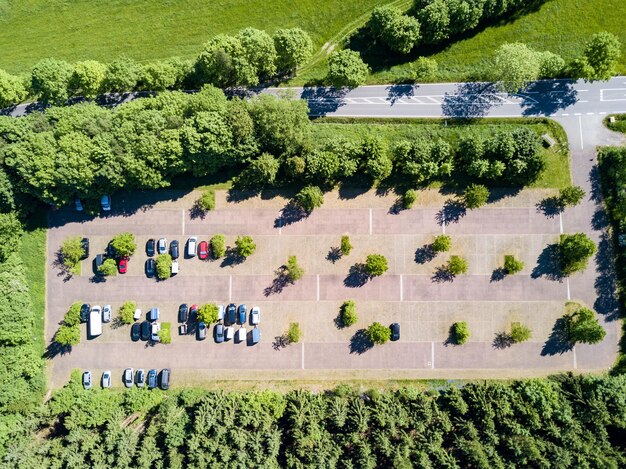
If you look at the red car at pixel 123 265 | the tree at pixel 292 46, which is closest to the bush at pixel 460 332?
the tree at pixel 292 46

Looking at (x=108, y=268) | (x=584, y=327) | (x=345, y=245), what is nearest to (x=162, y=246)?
(x=108, y=268)

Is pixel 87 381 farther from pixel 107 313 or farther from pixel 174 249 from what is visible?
pixel 174 249

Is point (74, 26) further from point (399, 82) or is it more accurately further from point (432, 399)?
point (432, 399)

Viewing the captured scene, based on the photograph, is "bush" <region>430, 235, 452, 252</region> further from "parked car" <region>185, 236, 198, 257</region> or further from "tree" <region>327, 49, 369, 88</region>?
"parked car" <region>185, 236, 198, 257</region>

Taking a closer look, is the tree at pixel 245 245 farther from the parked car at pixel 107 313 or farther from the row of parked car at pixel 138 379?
the parked car at pixel 107 313

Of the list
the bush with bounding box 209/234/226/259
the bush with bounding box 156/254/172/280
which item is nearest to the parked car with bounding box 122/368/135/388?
the bush with bounding box 156/254/172/280

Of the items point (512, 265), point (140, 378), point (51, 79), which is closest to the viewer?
point (512, 265)
